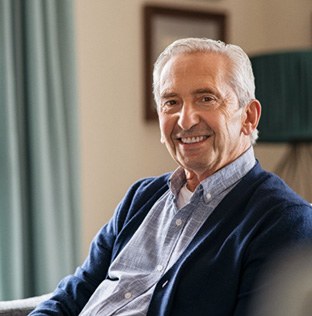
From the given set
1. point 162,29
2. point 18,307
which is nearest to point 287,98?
point 162,29

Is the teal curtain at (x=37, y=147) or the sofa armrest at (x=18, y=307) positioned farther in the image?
the teal curtain at (x=37, y=147)

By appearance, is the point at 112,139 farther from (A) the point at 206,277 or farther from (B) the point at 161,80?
(A) the point at 206,277

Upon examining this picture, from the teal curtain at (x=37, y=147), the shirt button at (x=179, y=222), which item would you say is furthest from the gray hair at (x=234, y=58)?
the teal curtain at (x=37, y=147)

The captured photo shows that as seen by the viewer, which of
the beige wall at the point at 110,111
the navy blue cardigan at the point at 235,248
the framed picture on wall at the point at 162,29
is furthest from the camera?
the framed picture on wall at the point at 162,29

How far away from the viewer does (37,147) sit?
2.96m

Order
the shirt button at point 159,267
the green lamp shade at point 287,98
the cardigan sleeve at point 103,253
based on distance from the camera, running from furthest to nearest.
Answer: the green lamp shade at point 287,98
the cardigan sleeve at point 103,253
the shirt button at point 159,267

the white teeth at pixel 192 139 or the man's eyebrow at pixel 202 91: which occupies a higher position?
the man's eyebrow at pixel 202 91

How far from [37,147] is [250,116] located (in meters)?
1.27

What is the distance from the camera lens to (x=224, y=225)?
175cm

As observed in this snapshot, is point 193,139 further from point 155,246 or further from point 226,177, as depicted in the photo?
point 155,246

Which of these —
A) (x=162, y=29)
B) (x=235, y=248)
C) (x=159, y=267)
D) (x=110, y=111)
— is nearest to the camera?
(x=235, y=248)

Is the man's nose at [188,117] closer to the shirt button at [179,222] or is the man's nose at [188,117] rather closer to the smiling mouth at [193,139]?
the smiling mouth at [193,139]

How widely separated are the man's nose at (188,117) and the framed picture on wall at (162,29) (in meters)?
1.64

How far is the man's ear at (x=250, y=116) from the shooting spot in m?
1.91
